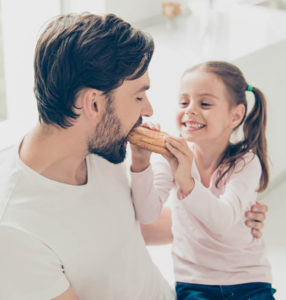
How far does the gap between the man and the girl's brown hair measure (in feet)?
1.32

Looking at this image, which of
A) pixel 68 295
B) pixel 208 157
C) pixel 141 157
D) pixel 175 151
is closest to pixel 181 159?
pixel 175 151

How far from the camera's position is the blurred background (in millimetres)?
2020

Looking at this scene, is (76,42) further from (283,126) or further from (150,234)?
(283,126)

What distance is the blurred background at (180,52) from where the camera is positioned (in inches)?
79.5

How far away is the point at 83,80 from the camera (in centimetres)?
113

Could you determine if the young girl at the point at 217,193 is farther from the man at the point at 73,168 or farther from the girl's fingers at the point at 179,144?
the man at the point at 73,168

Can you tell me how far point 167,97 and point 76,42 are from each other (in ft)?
3.23

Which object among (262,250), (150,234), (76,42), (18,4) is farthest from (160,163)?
(18,4)

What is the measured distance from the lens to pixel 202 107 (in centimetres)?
158

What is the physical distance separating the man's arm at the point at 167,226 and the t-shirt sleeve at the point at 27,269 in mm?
559

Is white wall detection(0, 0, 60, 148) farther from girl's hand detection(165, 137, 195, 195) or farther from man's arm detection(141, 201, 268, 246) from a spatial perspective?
girl's hand detection(165, 137, 195, 195)

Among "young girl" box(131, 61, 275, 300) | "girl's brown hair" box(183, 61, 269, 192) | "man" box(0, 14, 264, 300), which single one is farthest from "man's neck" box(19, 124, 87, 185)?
"girl's brown hair" box(183, 61, 269, 192)

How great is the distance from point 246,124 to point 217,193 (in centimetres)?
28

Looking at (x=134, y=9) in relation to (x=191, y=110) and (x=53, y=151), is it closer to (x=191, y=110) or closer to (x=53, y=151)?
(x=191, y=110)
